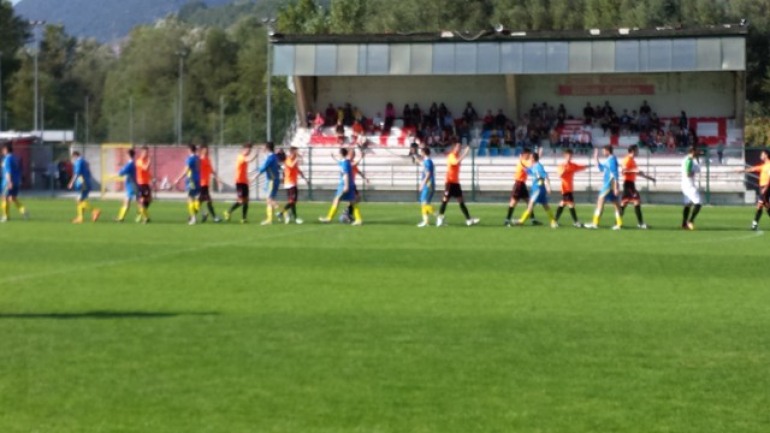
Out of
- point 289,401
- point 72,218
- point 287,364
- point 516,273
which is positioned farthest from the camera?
point 72,218

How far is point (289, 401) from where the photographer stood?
9570mm

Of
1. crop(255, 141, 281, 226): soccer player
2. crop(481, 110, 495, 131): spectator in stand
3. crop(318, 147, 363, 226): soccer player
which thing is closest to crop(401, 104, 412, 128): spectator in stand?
crop(481, 110, 495, 131): spectator in stand

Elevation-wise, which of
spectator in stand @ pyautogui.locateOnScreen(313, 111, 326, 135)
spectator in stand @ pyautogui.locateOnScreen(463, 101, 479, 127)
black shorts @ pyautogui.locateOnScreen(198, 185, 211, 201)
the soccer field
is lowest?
the soccer field

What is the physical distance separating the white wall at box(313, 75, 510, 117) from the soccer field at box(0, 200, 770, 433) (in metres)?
38.5

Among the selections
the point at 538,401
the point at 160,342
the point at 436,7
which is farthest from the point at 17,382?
the point at 436,7

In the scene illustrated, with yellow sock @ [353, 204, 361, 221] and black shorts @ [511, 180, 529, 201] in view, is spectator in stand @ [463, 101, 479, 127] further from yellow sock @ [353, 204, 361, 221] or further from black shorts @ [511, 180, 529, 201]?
black shorts @ [511, 180, 529, 201]

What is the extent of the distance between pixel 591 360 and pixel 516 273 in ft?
26.0

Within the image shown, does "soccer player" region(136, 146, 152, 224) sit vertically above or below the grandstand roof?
below

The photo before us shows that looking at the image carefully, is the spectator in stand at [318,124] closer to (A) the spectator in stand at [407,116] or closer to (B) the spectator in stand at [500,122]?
(A) the spectator in stand at [407,116]

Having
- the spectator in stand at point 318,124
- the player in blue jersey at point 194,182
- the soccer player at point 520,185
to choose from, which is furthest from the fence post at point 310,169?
the soccer player at point 520,185

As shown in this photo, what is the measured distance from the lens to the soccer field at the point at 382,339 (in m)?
9.23

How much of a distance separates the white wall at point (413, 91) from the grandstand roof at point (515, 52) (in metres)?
1.81

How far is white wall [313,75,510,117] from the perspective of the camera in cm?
6196

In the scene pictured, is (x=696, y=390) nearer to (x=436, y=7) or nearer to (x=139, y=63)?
(x=436, y=7)
